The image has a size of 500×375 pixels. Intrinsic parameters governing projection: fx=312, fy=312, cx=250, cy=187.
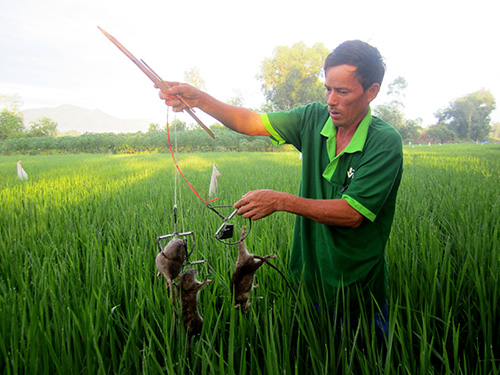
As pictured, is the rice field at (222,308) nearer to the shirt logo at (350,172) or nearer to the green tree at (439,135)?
the shirt logo at (350,172)

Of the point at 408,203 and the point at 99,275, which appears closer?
the point at 99,275

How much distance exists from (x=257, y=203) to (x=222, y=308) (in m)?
0.46

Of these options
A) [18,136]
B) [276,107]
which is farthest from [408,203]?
[18,136]

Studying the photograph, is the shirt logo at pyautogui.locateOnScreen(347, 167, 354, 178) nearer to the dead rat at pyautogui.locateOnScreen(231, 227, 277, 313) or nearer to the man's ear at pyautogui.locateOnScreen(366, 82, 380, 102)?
the man's ear at pyautogui.locateOnScreen(366, 82, 380, 102)

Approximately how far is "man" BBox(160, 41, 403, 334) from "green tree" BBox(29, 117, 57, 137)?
102 feet

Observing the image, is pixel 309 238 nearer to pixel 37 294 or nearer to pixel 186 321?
pixel 186 321

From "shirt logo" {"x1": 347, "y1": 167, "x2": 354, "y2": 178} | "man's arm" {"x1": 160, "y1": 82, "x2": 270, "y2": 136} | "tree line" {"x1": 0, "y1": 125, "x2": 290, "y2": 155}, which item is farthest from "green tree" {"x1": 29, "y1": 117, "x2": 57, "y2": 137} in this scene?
"shirt logo" {"x1": 347, "y1": 167, "x2": 354, "y2": 178}

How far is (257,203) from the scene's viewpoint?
3.04ft

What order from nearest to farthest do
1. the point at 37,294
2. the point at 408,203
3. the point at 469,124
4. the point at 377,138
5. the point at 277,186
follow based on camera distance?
1. the point at 377,138
2. the point at 37,294
3. the point at 408,203
4. the point at 277,186
5. the point at 469,124

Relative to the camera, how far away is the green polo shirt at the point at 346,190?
1017 mm

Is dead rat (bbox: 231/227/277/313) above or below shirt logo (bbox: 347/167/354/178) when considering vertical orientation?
below

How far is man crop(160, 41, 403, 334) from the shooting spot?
0.99 meters

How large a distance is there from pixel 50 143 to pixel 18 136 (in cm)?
581

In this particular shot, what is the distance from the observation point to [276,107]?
30031mm
